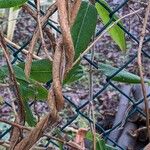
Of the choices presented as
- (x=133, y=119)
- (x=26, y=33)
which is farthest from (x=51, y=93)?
(x=26, y=33)

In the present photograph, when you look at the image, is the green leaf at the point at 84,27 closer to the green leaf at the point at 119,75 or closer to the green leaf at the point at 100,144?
the green leaf at the point at 119,75

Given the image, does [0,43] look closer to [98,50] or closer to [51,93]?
[51,93]

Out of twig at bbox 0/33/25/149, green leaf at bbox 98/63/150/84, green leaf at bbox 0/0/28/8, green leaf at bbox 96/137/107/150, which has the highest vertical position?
green leaf at bbox 0/0/28/8

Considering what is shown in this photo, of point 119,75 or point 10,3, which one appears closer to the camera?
point 10,3

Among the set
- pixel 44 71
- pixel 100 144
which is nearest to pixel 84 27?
pixel 44 71

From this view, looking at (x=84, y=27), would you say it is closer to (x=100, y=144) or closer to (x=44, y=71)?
(x=44, y=71)

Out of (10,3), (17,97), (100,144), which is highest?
(10,3)

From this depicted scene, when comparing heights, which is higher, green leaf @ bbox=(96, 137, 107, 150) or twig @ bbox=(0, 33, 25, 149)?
twig @ bbox=(0, 33, 25, 149)

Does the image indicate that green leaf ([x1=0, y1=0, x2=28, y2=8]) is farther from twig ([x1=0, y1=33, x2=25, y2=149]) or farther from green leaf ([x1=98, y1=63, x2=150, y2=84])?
green leaf ([x1=98, y1=63, x2=150, y2=84])

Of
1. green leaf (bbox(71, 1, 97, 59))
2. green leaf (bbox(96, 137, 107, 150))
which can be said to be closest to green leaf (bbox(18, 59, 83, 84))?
green leaf (bbox(71, 1, 97, 59))

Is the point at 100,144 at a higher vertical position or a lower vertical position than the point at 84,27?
lower
